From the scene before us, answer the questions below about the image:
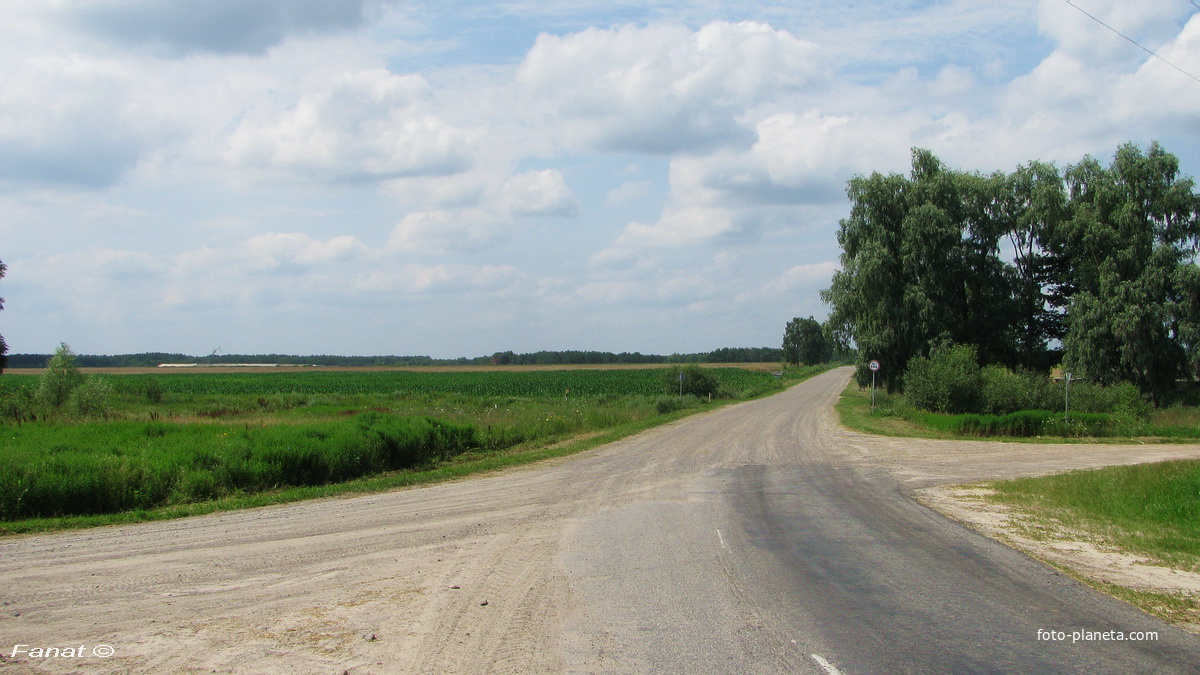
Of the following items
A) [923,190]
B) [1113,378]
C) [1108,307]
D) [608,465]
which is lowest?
[608,465]

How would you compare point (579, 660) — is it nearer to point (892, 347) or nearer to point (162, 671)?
point (162, 671)

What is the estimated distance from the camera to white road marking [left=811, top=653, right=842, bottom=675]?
5543 mm

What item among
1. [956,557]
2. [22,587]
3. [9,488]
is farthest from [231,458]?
[956,557]

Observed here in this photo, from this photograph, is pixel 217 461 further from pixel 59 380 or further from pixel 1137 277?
pixel 1137 277

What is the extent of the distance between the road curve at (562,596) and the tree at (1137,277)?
Result: 30.9 metres

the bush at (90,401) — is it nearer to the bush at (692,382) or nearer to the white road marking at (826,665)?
the white road marking at (826,665)

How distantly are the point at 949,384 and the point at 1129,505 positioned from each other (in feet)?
72.7

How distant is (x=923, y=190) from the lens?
139ft

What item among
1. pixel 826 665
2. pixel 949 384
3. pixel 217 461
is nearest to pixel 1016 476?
pixel 826 665

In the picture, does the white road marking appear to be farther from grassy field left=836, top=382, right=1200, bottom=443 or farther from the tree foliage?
the tree foliage

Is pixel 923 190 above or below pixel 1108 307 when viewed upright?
above

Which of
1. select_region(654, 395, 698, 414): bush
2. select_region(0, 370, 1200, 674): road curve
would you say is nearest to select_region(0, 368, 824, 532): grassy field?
Result: select_region(0, 370, 1200, 674): road curve

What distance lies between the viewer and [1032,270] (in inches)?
1698

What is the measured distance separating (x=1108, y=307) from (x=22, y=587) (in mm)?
43027
